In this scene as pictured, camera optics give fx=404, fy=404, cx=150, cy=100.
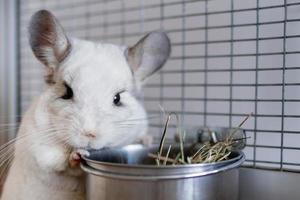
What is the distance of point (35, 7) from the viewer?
2.02 meters

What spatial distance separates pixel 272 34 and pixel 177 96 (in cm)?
52

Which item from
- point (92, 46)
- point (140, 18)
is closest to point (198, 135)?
point (92, 46)

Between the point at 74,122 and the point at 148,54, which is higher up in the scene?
the point at 148,54

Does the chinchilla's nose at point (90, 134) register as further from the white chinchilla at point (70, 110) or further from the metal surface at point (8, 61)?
the metal surface at point (8, 61)

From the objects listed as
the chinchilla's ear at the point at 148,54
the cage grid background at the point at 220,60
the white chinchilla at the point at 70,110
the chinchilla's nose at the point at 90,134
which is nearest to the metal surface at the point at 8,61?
the cage grid background at the point at 220,60

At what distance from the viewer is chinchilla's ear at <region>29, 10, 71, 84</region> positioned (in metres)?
1.14

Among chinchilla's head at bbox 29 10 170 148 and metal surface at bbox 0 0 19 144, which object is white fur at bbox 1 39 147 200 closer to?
chinchilla's head at bbox 29 10 170 148

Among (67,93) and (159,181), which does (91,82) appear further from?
(159,181)

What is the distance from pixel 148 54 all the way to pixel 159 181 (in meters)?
0.53

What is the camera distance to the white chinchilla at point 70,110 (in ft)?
3.40

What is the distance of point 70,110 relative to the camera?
1.05 metres

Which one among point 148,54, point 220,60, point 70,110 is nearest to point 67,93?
point 70,110

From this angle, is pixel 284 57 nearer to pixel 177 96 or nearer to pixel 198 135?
pixel 198 135

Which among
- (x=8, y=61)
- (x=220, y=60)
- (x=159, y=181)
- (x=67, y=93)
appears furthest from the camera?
(x=8, y=61)
